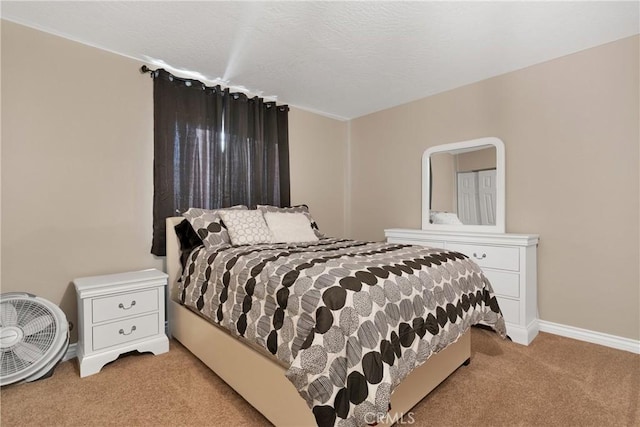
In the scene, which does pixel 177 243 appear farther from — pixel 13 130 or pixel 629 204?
pixel 629 204

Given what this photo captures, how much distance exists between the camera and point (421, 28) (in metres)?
2.10

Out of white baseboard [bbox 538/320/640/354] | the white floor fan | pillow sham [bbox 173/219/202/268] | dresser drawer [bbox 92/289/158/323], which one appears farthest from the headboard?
white baseboard [bbox 538/320/640/354]

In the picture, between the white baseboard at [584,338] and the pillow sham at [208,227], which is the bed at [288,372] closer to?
the pillow sham at [208,227]

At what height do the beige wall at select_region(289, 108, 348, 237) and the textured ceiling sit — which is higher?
the textured ceiling

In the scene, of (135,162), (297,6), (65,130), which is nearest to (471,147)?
(297,6)

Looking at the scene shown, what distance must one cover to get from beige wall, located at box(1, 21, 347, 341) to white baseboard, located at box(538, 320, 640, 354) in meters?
3.37

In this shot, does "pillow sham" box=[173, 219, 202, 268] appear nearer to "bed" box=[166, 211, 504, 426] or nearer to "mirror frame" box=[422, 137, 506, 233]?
"bed" box=[166, 211, 504, 426]

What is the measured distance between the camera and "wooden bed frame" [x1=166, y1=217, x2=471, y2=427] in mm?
1376

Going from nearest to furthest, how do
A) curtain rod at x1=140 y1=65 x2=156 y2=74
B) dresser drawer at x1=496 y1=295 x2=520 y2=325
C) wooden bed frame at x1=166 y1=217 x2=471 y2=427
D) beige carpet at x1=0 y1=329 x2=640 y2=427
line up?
1. wooden bed frame at x1=166 y1=217 x2=471 y2=427
2. beige carpet at x1=0 y1=329 x2=640 y2=427
3. dresser drawer at x1=496 y1=295 x2=520 y2=325
4. curtain rod at x1=140 y1=65 x2=156 y2=74

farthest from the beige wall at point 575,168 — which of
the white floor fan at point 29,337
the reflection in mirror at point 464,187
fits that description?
the white floor fan at point 29,337

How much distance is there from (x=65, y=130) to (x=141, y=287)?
1.26 meters

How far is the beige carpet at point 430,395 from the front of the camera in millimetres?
1529

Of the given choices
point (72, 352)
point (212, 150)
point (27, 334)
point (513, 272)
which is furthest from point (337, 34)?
point (72, 352)

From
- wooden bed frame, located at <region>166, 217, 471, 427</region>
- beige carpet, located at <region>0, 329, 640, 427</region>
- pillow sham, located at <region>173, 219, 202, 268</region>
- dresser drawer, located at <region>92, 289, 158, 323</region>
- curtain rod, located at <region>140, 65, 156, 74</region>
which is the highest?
curtain rod, located at <region>140, 65, 156, 74</region>
